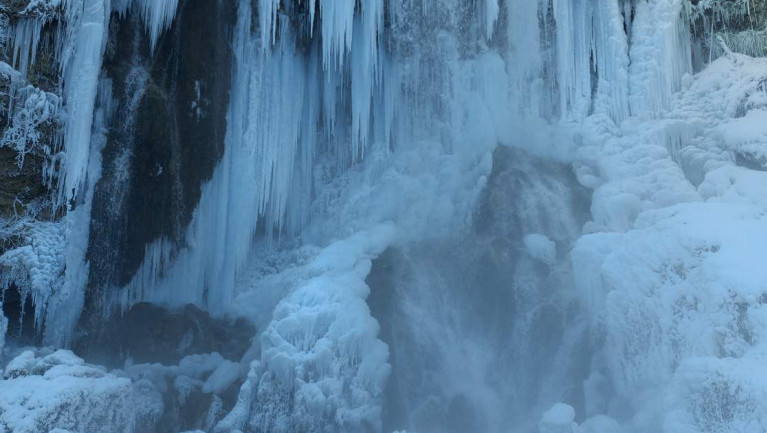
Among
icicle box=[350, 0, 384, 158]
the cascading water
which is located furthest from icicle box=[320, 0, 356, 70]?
icicle box=[350, 0, 384, 158]

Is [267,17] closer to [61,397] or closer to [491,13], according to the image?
[491,13]

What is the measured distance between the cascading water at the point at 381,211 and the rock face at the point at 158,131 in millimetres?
28

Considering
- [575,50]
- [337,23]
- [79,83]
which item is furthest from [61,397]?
[575,50]

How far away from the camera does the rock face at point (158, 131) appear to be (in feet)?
29.6

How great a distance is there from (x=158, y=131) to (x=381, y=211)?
10.6ft

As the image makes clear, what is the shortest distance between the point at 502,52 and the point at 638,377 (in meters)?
5.33

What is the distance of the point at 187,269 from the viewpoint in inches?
376

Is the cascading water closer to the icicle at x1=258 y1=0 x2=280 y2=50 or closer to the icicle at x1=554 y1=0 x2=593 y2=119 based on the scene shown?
the icicle at x1=554 y1=0 x2=593 y2=119

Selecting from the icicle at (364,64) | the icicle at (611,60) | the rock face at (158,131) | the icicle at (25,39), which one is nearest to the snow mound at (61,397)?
the rock face at (158,131)

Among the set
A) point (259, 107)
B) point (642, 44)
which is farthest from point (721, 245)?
point (259, 107)

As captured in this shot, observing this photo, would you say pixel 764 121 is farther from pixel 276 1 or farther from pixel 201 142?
pixel 201 142

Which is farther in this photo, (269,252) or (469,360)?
(269,252)

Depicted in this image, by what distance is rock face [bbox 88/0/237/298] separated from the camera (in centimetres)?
A: 902

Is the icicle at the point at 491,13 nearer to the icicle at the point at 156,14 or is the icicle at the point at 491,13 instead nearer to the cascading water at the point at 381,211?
the cascading water at the point at 381,211
